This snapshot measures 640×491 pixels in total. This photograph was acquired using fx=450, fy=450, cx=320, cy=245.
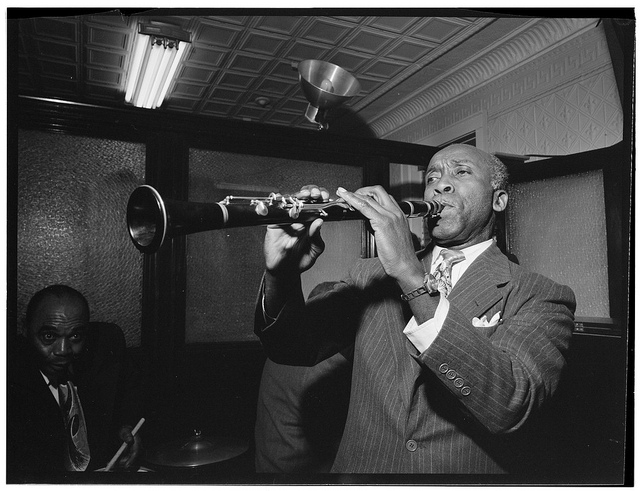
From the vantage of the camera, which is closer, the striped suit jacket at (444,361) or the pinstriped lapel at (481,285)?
the striped suit jacket at (444,361)

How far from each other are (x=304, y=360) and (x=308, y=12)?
32.9 inches

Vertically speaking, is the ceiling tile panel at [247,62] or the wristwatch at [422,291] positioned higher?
the ceiling tile panel at [247,62]

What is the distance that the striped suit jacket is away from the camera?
2.47ft

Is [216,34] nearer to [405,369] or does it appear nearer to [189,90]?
[189,90]

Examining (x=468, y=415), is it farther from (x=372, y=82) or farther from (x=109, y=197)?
(x=372, y=82)

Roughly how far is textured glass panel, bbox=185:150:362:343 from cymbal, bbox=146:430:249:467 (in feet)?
0.80

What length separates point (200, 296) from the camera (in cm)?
117

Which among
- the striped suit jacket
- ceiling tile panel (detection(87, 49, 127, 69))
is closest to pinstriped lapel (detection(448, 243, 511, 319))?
the striped suit jacket

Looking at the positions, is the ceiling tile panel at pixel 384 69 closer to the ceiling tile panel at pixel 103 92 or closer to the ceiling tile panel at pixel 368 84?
the ceiling tile panel at pixel 368 84

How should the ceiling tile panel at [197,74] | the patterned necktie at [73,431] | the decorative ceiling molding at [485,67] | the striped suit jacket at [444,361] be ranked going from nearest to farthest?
the striped suit jacket at [444,361] < the patterned necktie at [73,431] < the decorative ceiling molding at [485,67] < the ceiling tile panel at [197,74]

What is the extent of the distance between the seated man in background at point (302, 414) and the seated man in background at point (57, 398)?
1.01 ft

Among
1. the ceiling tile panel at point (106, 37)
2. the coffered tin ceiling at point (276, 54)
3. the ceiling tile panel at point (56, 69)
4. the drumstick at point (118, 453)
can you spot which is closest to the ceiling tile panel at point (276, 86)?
the coffered tin ceiling at point (276, 54)

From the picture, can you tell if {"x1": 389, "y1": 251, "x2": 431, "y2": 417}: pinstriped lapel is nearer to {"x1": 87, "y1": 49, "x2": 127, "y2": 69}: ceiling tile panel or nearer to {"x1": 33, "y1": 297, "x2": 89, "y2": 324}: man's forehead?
{"x1": 33, "y1": 297, "x2": 89, "y2": 324}: man's forehead

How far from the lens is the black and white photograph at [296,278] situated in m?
0.92
